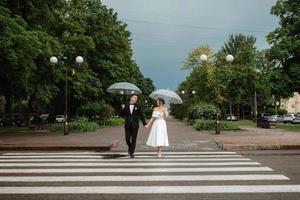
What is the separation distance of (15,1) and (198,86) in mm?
34292

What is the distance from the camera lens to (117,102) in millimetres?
65250

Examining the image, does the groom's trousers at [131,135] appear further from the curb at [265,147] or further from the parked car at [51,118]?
the parked car at [51,118]

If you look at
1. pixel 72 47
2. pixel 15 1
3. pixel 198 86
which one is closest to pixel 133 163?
pixel 15 1

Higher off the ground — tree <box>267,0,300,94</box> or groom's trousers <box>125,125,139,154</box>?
tree <box>267,0,300,94</box>

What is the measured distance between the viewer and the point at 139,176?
1113 centimetres

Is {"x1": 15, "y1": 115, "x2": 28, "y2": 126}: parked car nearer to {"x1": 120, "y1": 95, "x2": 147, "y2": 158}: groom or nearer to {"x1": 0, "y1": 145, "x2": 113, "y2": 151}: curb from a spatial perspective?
{"x1": 0, "y1": 145, "x2": 113, "y2": 151}: curb

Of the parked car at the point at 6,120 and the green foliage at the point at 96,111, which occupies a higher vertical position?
the green foliage at the point at 96,111

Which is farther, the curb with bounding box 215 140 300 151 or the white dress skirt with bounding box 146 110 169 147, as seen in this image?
the curb with bounding box 215 140 300 151

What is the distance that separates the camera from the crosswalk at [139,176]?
9.33 metres

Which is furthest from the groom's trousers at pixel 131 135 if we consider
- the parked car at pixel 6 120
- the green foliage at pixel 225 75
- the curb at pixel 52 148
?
the parked car at pixel 6 120

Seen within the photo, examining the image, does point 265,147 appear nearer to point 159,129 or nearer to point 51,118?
point 159,129

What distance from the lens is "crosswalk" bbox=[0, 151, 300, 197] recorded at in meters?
9.33

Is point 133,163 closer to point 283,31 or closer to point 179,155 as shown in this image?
point 179,155

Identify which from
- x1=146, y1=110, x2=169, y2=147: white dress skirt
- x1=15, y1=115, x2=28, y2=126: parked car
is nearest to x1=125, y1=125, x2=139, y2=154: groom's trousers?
x1=146, y1=110, x2=169, y2=147: white dress skirt
